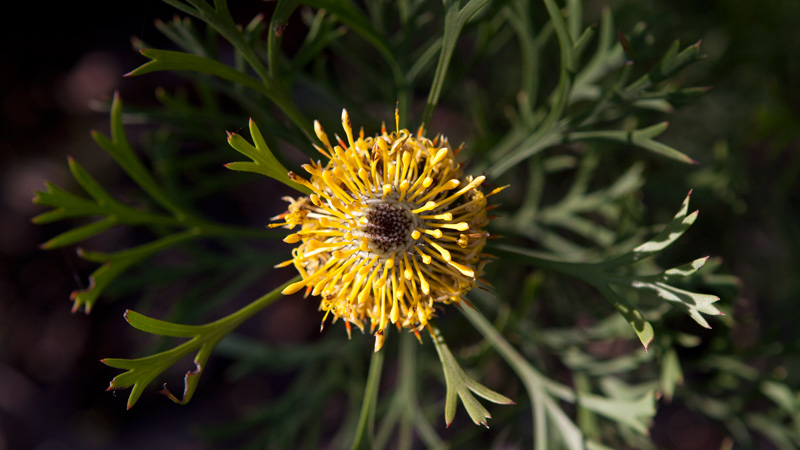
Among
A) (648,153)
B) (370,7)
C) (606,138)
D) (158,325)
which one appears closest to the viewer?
(158,325)

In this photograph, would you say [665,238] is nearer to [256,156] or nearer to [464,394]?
[464,394]

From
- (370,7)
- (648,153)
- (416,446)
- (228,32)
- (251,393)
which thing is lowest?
(416,446)

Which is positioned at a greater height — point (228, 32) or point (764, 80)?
point (228, 32)

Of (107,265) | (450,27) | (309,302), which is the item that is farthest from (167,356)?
(309,302)

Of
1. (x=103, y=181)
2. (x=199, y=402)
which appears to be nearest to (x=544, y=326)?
(x=199, y=402)

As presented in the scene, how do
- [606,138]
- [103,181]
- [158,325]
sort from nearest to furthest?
[158,325]
[606,138]
[103,181]

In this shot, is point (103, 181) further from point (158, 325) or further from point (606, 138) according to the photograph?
point (606, 138)
